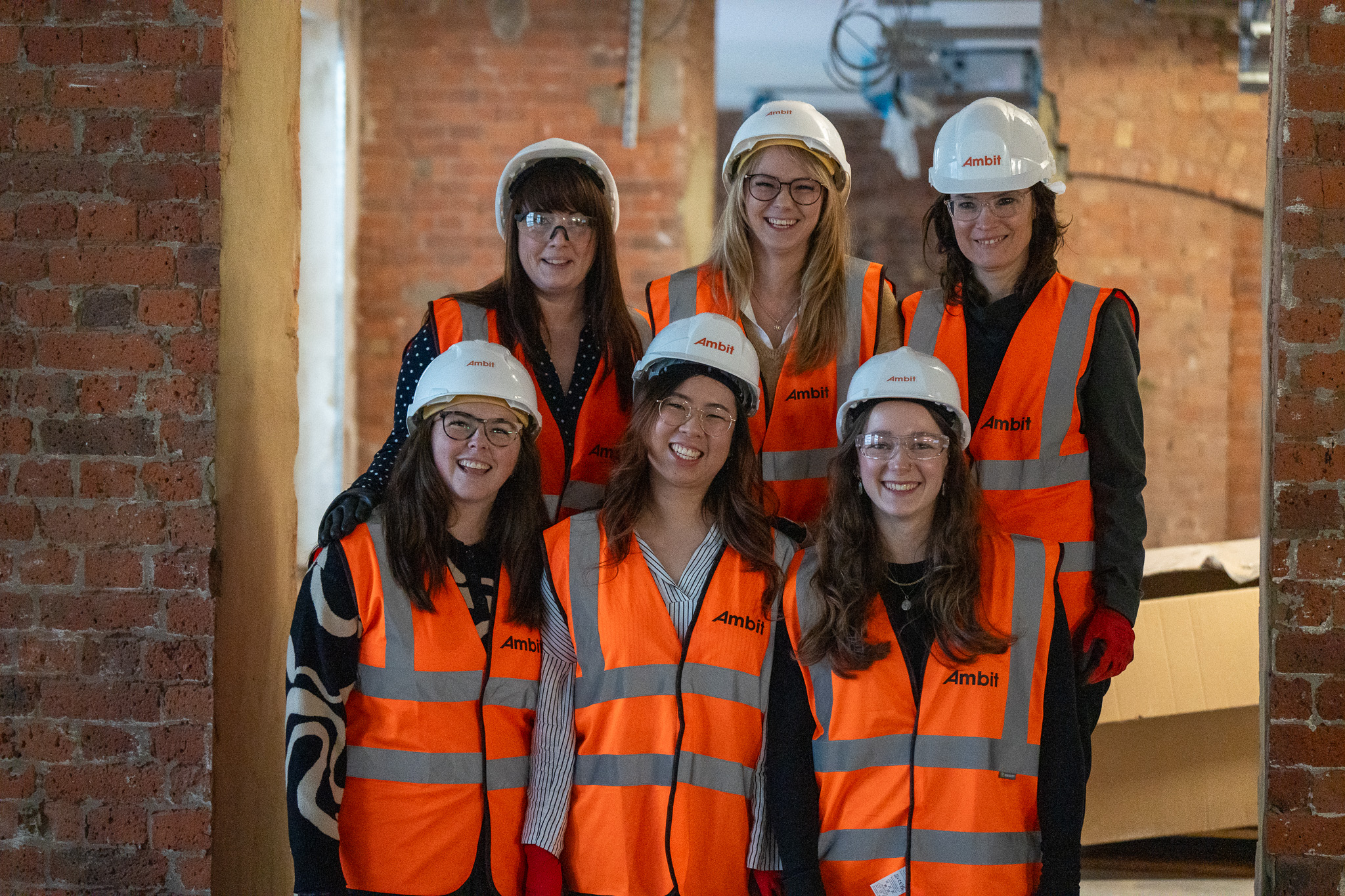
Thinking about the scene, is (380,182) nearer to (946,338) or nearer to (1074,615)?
(946,338)

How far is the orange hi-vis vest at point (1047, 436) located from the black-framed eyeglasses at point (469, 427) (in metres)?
1.09

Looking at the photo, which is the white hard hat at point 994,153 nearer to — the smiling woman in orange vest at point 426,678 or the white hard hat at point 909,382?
the white hard hat at point 909,382

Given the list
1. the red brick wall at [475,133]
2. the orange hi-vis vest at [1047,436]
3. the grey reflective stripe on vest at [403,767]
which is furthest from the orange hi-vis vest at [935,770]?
the red brick wall at [475,133]

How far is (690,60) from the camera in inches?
250

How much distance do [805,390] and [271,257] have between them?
148 cm

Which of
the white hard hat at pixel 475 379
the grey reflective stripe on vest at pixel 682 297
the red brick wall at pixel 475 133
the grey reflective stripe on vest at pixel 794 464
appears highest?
the red brick wall at pixel 475 133

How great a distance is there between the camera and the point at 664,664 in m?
2.52

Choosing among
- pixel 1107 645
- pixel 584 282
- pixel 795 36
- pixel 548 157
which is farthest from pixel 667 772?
pixel 795 36

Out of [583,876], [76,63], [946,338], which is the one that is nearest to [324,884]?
[583,876]

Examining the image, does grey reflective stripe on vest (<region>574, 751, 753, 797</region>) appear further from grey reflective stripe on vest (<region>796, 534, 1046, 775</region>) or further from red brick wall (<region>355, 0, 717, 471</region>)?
red brick wall (<region>355, 0, 717, 471</region>)

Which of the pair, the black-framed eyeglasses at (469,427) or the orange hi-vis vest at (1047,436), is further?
the orange hi-vis vest at (1047,436)

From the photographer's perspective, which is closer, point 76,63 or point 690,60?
point 76,63

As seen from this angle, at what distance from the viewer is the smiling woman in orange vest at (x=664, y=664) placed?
97.9 inches

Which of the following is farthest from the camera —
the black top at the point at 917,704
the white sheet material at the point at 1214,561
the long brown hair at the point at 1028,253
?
the white sheet material at the point at 1214,561
